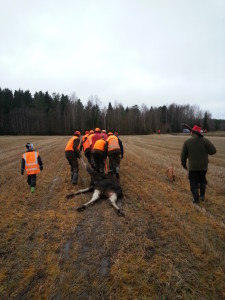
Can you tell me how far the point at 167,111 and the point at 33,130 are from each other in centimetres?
5965

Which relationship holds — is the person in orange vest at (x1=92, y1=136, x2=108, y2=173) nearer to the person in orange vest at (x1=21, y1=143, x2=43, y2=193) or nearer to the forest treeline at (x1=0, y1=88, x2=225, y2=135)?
the person in orange vest at (x1=21, y1=143, x2=43, y2=193)

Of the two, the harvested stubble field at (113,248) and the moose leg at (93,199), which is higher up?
the moose leg at (93,199)

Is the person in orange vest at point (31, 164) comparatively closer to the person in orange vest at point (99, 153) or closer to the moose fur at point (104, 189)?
the moose fur at point (104, 189)

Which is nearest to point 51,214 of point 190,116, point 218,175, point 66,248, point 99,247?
point 66,248

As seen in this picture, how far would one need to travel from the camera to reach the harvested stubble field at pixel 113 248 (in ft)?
7.92

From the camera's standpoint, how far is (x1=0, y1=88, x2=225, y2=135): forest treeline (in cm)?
6469

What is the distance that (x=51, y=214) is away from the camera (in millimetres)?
4609

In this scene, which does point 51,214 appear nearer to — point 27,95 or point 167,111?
point 27,95

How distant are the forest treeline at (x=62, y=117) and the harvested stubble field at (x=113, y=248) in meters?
59.7

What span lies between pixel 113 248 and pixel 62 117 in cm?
6856

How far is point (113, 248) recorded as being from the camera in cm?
325

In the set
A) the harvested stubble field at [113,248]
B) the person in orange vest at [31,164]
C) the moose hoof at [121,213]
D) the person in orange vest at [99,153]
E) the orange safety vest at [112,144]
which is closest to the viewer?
the harvested stubble field at [113,248]

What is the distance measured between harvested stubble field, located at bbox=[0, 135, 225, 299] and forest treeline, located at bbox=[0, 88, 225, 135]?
5974 cm

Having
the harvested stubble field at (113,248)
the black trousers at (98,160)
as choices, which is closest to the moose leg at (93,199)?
the harvested stubble field at (113,248)
